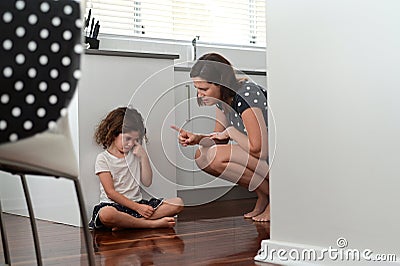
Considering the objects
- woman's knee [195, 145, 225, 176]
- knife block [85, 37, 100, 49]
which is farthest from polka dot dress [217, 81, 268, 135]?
knife block [85, 37, 100, 49]

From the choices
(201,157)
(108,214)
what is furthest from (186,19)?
(108,214)

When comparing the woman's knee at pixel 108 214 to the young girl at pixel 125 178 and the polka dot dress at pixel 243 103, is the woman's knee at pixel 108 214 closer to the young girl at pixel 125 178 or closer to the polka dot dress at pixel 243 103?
the young girl at pixel 125 178

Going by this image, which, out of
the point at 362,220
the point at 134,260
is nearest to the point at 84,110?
the point at 134,260

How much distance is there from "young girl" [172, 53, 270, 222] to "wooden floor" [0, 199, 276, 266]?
25 centimetres

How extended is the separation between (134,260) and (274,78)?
0.69m

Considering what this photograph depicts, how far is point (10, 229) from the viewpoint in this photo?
273 centimetres

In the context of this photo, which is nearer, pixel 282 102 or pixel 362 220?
pixel 362 220

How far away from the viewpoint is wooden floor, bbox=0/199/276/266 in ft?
6.38

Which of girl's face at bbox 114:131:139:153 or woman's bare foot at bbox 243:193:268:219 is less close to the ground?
girl's face at bbox 114:131:139:153

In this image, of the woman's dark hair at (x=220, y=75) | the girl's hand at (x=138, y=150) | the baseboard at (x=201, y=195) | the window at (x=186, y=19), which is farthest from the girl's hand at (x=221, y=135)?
the window at (x=186, y=19)

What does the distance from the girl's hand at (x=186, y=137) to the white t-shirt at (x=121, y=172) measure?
0.25m

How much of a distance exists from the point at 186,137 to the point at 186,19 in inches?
53.6

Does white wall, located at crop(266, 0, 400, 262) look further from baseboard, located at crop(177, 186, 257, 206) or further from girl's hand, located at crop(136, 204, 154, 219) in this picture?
baseboard, located at crop(177, 186, 257, 206)

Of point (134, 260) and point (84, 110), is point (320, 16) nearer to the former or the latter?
point (134, 260)
